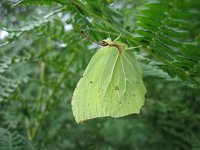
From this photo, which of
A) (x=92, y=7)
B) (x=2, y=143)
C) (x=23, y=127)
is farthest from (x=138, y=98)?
(x=23, y=127)

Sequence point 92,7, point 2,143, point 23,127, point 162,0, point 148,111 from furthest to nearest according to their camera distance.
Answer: point 148,111
point 23,127
point 2,143
point 92,7
point 162,0

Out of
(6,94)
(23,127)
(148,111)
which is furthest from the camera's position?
(148,111)

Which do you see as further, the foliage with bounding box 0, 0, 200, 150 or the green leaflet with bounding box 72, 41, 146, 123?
the green leaflet with bounding box 72, 41, 146, 123

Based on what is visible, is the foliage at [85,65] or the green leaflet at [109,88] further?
the green leaflet at [109,88]

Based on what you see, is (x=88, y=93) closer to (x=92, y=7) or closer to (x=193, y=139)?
(x=92, y=7)

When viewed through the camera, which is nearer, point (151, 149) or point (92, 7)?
point (92, 7)
